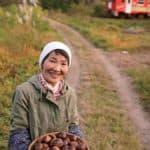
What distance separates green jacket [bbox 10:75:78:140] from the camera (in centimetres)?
327

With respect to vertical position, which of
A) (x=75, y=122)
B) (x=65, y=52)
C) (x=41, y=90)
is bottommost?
(x=75, y=122)

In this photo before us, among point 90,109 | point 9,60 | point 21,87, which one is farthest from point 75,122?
point 9,60

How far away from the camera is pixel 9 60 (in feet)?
29.9

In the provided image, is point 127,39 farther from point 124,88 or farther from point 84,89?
point 84,89

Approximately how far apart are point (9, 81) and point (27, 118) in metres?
4.67

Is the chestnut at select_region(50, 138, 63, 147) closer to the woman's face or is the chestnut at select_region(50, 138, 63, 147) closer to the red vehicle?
the woman's face

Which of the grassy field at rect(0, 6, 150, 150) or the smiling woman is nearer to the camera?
the smiling woman

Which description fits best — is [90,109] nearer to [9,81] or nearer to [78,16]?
[9,81]

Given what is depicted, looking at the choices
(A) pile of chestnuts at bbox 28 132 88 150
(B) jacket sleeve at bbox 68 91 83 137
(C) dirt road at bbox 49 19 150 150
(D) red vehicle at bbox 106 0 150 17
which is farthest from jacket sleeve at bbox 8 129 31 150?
(D) red vehicle at bbox 106 0 150 17

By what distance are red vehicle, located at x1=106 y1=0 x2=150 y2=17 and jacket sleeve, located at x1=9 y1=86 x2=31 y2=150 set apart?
80.1 feet

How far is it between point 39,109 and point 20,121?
0.16m

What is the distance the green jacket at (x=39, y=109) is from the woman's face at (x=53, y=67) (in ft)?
0.28

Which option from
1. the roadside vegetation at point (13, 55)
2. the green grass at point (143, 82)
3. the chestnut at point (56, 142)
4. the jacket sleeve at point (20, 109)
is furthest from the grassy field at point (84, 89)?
the chestnut at point (56, 142)

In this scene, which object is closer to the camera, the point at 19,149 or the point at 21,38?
the point at 19,149
